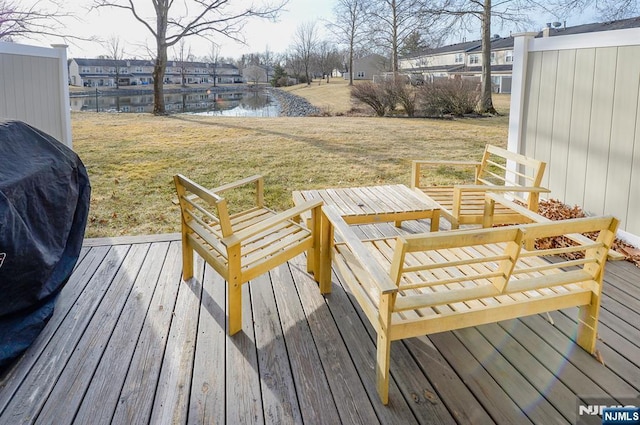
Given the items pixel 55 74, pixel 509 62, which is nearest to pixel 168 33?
pixel 55 74

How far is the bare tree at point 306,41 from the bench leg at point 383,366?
43.8 meters

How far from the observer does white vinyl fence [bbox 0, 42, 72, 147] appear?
4.18m

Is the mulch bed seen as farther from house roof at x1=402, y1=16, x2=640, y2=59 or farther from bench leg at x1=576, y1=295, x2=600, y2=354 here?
house roof at x1=402, y1=16, x2=640, y2=59

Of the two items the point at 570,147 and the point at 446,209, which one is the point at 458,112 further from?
the point at 446,209

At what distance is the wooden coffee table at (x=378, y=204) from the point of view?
3.30 m

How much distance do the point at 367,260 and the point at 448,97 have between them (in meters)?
13.0

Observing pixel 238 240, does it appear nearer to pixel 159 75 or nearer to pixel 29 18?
pixel 29 18

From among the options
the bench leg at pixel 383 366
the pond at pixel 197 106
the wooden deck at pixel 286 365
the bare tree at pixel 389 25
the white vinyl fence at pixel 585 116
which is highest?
the bare tree at pixel 389 25

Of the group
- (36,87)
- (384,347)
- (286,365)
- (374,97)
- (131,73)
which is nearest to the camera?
(384,347)

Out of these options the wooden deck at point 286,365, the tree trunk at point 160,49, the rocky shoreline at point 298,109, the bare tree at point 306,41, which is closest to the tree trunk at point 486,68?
the rocky shoreline at point 298,109

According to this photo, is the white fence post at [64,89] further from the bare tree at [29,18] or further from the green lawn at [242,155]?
the bare tree at [29,18]

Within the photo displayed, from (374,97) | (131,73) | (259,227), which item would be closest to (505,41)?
(374,97)

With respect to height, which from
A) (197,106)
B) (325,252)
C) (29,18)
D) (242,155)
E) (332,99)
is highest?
(29,18)

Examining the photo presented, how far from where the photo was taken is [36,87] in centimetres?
461
